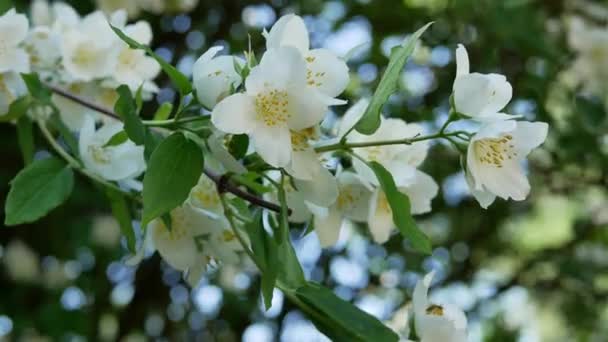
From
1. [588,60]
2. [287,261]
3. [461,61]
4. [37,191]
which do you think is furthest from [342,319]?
→ [588,60]

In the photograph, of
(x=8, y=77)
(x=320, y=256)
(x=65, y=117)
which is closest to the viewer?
(x=8, y=77)

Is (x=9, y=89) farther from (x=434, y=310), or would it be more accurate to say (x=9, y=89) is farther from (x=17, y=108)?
(x=434, y=310)

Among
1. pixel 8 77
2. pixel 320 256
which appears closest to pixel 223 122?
pixel 8 77

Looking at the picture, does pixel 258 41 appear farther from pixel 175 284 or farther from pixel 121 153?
pixel 121 153

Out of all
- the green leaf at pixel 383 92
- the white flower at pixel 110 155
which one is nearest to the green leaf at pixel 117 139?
the white flower at pixel 110 155

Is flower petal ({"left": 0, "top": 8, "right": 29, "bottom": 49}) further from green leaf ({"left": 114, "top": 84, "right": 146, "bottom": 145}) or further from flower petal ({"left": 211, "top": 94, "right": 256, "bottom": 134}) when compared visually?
flower petal ({"left": 211, "top": 94, "right": 256, "bottom": 134})

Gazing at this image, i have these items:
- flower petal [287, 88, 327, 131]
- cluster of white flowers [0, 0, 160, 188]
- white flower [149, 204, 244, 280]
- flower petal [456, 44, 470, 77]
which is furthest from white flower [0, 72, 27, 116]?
flower petal [456, 44, 470, 77]
